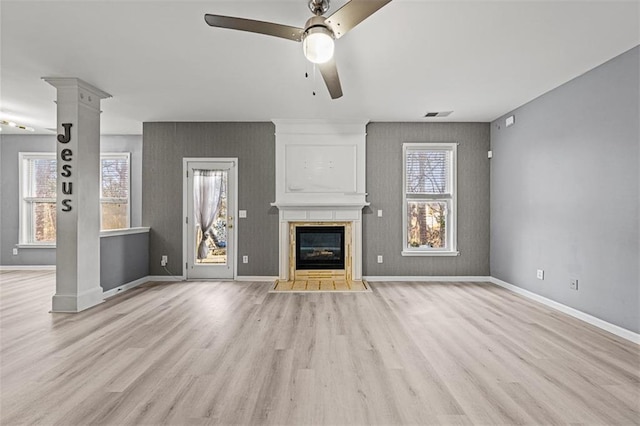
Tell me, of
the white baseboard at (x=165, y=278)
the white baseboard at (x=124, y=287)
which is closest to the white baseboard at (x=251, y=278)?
the white baseboard at (x=165, y=278)

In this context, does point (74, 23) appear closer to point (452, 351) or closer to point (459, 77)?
point (459, 77)

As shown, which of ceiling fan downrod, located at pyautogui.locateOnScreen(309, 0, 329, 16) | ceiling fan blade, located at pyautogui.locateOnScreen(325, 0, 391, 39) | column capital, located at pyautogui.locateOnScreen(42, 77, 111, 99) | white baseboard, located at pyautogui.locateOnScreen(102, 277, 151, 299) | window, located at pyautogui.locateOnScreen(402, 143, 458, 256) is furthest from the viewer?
window, located at pyautogui.locateOnScreen(402, 143, 458, 256)

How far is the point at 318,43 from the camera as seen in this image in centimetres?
218

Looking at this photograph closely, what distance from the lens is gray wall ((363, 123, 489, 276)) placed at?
580cm

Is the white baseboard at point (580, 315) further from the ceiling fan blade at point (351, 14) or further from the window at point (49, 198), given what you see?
the window at point (49, 198)

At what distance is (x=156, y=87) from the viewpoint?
4230 mm

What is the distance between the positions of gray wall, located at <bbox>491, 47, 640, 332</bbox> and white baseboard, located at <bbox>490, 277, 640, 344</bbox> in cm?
5

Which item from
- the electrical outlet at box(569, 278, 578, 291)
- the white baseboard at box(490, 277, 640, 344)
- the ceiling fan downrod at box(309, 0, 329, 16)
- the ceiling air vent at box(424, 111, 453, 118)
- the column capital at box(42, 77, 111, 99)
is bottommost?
the white baseboard at box(490, 277, 640, 344)

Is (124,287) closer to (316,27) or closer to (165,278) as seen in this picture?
A: (165,278)

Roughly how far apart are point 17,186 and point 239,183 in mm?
4887

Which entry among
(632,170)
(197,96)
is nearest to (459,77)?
(632,170)

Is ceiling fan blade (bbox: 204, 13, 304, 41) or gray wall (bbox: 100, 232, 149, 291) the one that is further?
gray wall (bbox: 100, 232, 149, 291)

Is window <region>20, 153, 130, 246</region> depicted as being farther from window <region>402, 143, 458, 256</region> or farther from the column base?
window <region>402, 143, 458, 256</region>

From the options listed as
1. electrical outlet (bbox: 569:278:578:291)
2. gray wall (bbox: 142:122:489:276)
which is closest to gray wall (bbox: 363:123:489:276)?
gray wall (bbox: 142:122:489:276)
